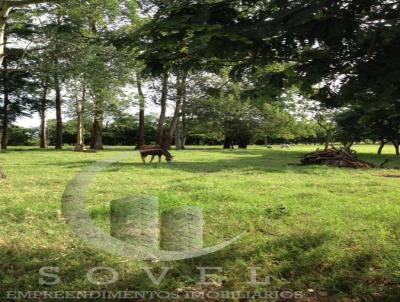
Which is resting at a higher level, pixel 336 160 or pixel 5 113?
pixel 5 113

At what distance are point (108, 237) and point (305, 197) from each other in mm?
5132

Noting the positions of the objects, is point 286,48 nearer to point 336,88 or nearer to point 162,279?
A: point 336,88

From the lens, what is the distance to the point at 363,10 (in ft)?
14.0

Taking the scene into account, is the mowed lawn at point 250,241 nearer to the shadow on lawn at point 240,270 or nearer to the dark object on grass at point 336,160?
the shadow on lawn at point 240,270

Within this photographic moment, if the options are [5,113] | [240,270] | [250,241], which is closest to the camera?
[240,270]

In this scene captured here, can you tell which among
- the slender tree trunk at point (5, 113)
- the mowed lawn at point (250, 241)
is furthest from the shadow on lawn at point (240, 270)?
the slender tree trunk at point (5, 113)

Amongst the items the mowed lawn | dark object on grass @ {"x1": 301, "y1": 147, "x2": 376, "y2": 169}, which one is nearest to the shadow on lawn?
the mowed lawn

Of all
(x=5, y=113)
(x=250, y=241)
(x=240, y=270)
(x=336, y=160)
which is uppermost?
(x=5, y=113)

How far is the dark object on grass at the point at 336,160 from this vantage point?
20875 millimetres

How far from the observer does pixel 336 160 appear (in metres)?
21.2

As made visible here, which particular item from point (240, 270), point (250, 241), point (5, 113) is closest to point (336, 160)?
point (250, 241)

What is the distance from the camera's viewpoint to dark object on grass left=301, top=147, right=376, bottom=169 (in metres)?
20.9

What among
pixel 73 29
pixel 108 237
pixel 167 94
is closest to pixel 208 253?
pixel 108 237

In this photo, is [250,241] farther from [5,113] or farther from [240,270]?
[5,113]
